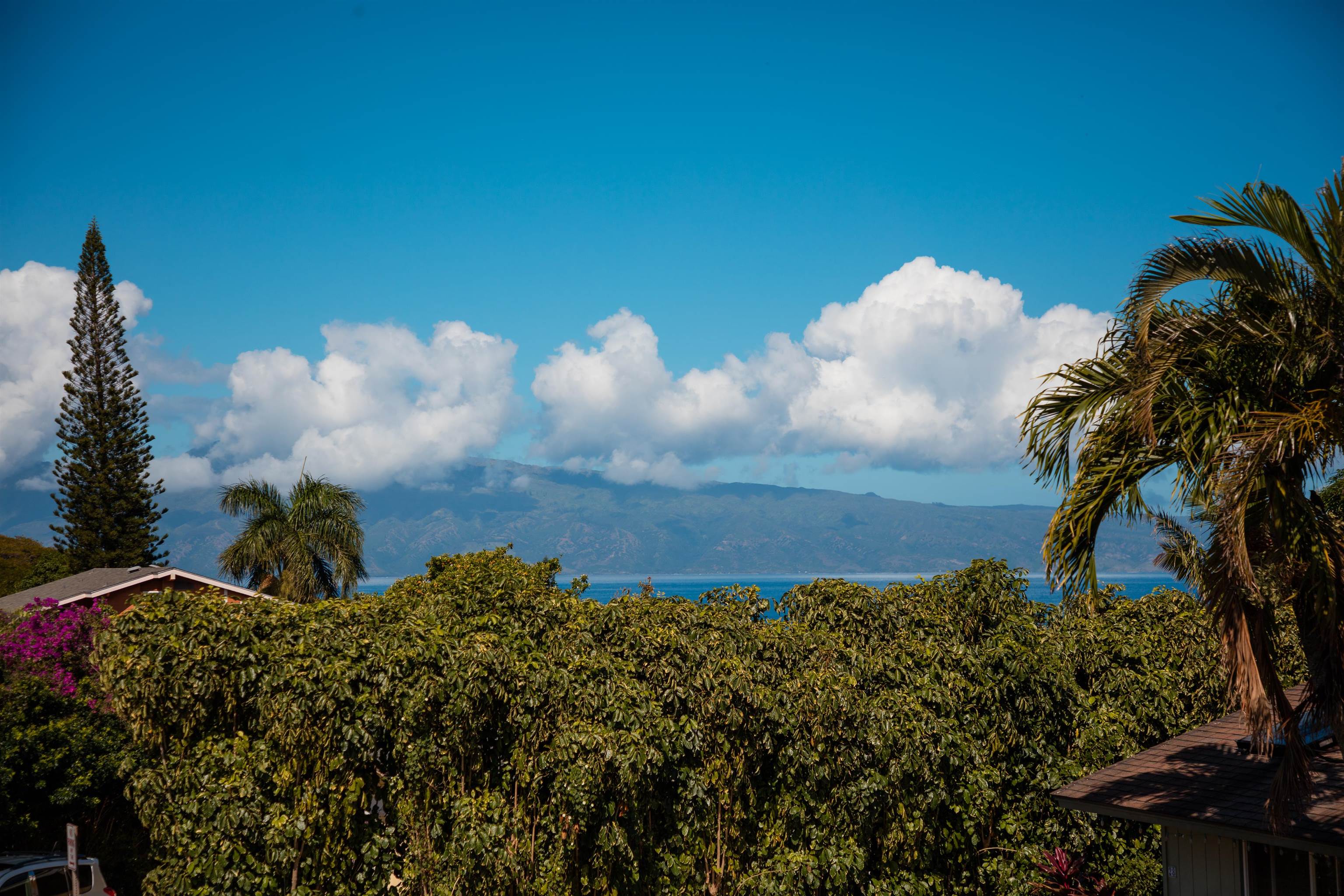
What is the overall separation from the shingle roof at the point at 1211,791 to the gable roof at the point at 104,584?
68.3 feet

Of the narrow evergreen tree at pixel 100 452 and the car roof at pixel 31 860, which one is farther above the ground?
the narrow evergreen tree at pixel 100 452

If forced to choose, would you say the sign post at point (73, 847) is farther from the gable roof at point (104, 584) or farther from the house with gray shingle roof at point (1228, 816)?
the gable roof at point (104, 584)

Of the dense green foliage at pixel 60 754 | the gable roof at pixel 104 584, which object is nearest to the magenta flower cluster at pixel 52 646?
the dense green foliage at pixel 60 754

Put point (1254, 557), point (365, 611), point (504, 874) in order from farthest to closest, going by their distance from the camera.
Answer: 1. point (365, 611)
2. point (504, 874)
3. point (1254, 557)

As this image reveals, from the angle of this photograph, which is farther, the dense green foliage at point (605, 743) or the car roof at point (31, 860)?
the car roof at point (31, 860)

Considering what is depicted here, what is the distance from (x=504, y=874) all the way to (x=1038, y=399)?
7458mm

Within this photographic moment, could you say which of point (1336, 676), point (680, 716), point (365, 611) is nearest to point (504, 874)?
point (680, 716)

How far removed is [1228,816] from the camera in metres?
10.0

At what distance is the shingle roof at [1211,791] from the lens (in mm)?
9547

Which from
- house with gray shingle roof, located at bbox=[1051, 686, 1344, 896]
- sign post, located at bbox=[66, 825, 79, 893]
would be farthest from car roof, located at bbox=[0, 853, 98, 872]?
house with gray shingle roof, located at bbox=[1051, 686, 1344, 896]

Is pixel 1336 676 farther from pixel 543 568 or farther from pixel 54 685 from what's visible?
pixel 54 685

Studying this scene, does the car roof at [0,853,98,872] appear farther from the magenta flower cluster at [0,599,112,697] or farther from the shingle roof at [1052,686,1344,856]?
the shingle roof at [1052,686,1344,856]

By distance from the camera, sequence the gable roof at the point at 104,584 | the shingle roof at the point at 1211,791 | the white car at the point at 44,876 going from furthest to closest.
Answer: the gable roof at the point at 104,584
the white car at the point at 44,876
the shingle roof at the point at 1211,791

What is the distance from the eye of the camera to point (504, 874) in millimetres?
10352
